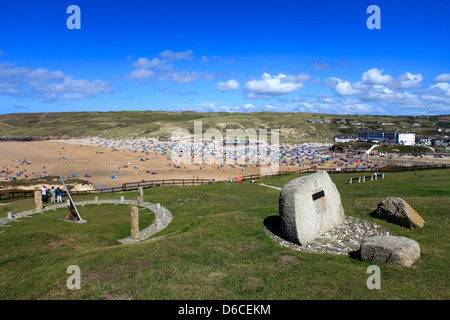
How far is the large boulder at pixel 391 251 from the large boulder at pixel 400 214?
469 centimetres

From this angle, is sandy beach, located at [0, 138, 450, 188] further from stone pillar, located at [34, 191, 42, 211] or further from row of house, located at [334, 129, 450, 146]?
row of house, located at [334, 129, 450, 146]

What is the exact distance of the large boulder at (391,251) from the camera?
36.2 feet

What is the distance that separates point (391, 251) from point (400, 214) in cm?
604

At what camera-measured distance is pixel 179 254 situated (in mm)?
13523

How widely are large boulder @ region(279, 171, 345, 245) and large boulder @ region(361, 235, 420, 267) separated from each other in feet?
9.08

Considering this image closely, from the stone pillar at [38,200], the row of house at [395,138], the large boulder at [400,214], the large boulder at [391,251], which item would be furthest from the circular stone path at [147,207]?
the row of house at [395,138]

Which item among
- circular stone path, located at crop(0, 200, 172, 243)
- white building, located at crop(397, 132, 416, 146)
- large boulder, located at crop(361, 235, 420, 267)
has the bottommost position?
circular stone path, located at crop(0, 200, 172, 243)

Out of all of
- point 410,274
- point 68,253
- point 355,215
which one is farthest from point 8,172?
point 410,274

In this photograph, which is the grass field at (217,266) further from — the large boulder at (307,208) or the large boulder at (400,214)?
the large boulder at (307,208)

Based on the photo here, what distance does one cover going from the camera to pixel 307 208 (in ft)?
45.6

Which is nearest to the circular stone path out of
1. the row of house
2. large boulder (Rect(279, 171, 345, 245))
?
large boulder (Rect(279, 171, 345, 245))

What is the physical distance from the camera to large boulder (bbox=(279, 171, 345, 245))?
13.6 meters
